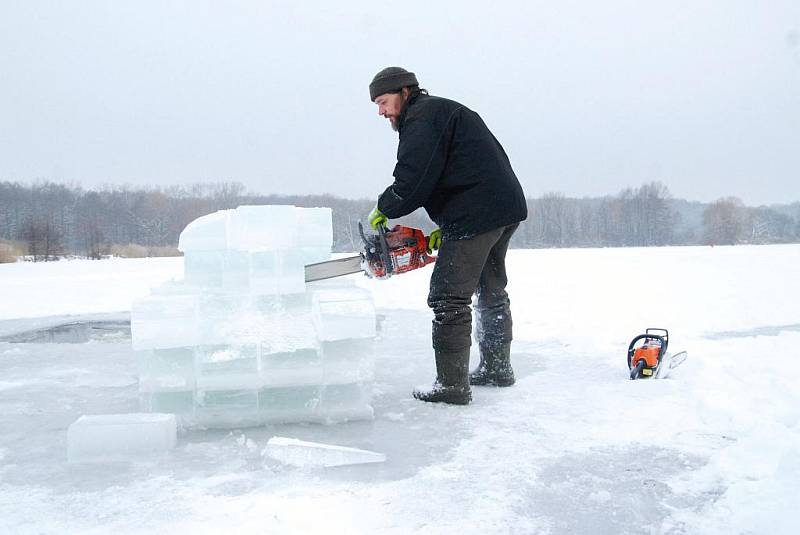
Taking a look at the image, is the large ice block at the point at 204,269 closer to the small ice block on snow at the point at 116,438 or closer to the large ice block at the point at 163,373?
the large ice block at the point at 163,373

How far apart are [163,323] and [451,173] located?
1.61 m

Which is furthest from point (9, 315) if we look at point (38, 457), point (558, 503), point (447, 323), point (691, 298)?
point (691, 298)

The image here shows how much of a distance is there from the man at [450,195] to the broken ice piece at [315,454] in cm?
97

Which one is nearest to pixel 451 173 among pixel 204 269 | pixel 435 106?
pixel 435 106

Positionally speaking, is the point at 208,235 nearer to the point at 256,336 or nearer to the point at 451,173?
the point at 256,336

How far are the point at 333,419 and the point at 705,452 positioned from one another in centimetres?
168

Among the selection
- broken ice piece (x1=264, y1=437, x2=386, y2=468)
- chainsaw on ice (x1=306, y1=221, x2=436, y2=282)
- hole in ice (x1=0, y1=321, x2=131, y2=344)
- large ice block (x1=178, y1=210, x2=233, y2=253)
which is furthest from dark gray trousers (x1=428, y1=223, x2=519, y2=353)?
hole in ice (x1=0, y1=321, x2=131, y2=344)

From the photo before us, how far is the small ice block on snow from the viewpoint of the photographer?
2422 mm

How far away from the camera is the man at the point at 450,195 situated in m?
3.11

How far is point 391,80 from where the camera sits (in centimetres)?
327

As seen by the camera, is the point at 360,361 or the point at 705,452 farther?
the point at 360,361

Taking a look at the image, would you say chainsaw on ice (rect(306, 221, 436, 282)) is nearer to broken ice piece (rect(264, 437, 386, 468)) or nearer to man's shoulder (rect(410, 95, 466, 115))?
man's shoulder (rect(410, 95, 466, 115))

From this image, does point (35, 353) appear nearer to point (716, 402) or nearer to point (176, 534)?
point (176, 534)

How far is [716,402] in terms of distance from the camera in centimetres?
304
